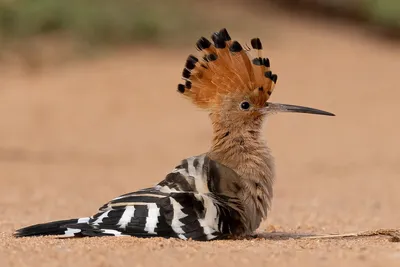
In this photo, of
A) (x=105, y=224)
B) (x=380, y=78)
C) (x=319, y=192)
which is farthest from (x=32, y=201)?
(x=380, y=78)

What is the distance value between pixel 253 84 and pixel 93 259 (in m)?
1.76

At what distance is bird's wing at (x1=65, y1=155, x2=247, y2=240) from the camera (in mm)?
4855

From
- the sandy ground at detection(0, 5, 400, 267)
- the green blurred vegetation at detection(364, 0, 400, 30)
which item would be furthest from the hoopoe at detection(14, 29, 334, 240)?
the green blurred vegetation at detection(364, 0, 400, 30)

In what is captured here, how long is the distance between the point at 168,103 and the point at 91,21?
10.7 feet

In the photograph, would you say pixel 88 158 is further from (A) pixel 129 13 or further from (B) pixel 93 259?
(B) pixel 93 259

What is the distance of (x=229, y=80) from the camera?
546 cm

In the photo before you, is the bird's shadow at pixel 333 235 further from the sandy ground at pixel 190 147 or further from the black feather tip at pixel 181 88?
the black feather tip at pixel 181 88

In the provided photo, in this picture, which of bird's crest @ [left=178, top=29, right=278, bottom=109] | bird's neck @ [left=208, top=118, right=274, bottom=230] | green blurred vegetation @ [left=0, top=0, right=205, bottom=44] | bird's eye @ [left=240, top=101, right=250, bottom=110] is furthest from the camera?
green blurred vegetation @ [left=0, top=0, right=205, bottom=44]

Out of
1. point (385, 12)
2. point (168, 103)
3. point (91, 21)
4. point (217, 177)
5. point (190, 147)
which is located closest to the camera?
point (217, 177)

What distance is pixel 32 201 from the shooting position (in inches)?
330

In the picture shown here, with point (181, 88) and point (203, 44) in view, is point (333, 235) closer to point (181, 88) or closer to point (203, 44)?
point (181, 88)

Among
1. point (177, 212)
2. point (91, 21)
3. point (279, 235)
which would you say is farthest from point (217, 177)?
point (91, 21)

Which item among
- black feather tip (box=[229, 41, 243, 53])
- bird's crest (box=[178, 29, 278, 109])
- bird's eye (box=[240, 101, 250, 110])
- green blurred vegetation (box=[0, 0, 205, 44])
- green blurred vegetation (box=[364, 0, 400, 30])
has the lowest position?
bird's eye (box=[240, 101, 250, 110])

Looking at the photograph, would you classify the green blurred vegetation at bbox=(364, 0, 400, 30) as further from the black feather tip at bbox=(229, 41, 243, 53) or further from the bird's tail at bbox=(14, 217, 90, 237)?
the bird's tail at bbox=(14, 217, 90, 237)
